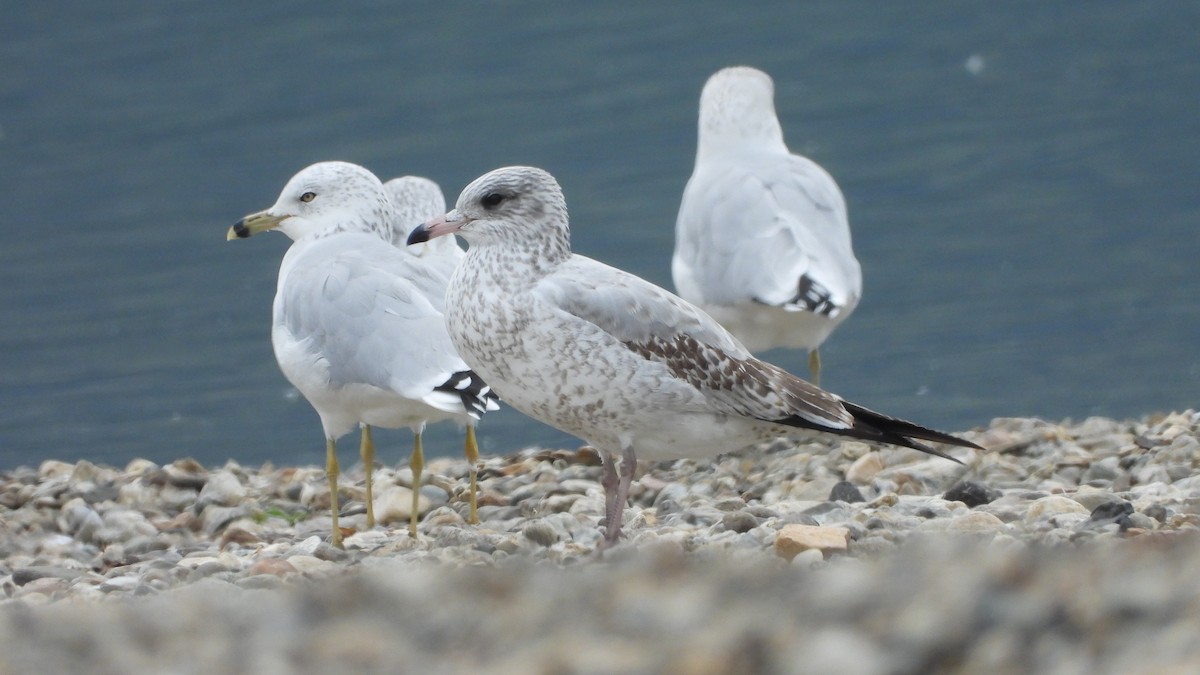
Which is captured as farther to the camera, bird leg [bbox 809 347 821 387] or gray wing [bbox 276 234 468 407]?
bird leg [bbox 809 347 821 387]

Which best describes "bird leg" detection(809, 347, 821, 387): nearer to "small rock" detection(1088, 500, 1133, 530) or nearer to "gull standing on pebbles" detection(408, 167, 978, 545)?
"gull standing on pebbles" detection(408, 167, 978, 545)

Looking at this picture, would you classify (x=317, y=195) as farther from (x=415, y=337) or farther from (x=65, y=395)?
(x=65, y=395)

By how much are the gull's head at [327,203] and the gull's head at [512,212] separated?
1425 mm

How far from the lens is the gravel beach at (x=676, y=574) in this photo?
256 centimetres

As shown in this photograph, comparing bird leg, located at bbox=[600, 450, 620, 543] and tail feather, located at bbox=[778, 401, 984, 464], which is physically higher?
tail feather, located at bbox=[778, 401, 984, 464]

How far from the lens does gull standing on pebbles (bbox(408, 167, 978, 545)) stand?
13.3 ft

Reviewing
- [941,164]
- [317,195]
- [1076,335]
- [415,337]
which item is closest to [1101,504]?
[415,337]

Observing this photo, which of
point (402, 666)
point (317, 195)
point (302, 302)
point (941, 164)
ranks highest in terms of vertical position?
point (941, 164)

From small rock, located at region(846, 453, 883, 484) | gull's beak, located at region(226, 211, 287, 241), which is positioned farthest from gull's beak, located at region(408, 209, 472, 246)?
small rock, located at region(846, 453, 883, 484)

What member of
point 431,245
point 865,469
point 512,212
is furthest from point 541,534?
point 431,245

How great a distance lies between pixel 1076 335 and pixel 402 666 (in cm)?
574

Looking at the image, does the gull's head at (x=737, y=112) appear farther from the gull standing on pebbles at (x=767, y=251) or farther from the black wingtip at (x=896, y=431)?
the black wingtip at (x=896, y=431)

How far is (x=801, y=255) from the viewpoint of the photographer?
6.57 metres

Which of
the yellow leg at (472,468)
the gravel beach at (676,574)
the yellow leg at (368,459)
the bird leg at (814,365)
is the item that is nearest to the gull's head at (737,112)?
the bird leg at (814,365)
